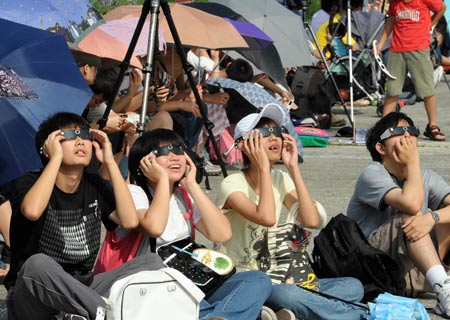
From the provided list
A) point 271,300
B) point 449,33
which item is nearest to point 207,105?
point 271,300

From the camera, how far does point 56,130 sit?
5.14m

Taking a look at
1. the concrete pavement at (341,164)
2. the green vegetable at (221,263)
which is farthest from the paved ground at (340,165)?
the green vegetable at (221,263)

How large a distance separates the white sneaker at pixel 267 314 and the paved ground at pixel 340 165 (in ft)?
9.92

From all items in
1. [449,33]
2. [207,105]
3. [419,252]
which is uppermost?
[419,252]

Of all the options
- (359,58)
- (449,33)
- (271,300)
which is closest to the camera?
(271,300)

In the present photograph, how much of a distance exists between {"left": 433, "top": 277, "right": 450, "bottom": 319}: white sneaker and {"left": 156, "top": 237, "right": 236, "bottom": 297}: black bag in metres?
1.16

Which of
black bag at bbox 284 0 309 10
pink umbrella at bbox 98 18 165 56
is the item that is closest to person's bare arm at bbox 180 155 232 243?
pink umbrella at bbox 98 18 165 56

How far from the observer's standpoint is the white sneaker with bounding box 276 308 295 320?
5395mm

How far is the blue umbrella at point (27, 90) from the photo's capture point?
558 cm

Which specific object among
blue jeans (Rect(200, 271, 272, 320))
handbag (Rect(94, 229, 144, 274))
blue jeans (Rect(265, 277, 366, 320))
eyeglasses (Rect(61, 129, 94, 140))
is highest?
eyeglasses (Rect(61, 129, 94, 140))

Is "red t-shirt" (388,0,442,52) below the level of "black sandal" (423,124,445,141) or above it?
above

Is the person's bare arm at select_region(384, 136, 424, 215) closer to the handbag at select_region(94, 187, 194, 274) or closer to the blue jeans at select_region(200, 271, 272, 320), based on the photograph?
the blue jeans at select_region(200, 271, 272, 320)

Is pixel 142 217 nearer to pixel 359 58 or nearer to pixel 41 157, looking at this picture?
pixel 41 157

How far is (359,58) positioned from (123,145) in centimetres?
795
